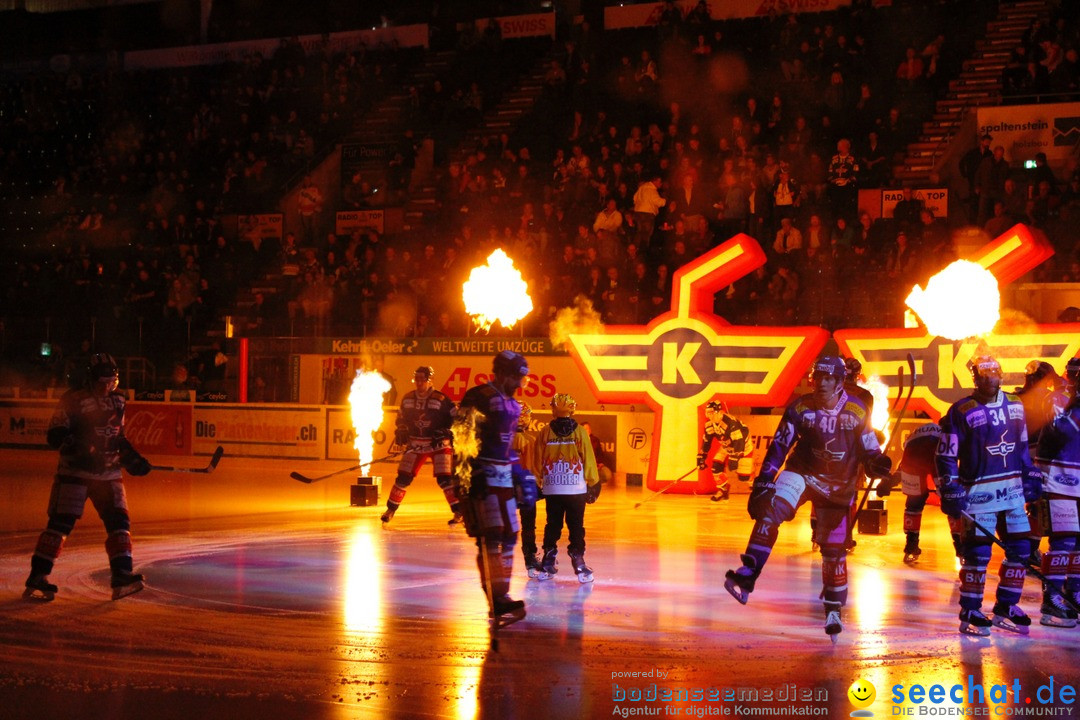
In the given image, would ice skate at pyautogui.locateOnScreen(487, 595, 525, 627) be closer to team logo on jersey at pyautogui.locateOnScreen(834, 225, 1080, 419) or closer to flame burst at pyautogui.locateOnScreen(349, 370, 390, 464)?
team logo on jersey at pyautogui.locateOnScreen(834, 225, 1080, 419)

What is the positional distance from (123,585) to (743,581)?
5459 millimetres

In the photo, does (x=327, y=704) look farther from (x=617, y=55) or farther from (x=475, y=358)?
(x=617, y=55)

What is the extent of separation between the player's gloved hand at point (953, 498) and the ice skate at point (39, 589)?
767 cm

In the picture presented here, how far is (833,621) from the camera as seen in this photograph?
9.16 meters

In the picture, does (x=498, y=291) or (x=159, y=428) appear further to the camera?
(x=159, y=428)

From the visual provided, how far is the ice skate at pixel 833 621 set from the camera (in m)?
9.14

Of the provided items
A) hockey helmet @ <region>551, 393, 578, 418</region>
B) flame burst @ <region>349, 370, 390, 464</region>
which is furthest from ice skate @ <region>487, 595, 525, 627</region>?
flame burst @ <region>349, 370, 390, 464</region>

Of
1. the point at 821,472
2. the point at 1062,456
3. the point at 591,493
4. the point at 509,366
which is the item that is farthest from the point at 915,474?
the point at 509,366

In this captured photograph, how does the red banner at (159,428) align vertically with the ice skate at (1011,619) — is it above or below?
above

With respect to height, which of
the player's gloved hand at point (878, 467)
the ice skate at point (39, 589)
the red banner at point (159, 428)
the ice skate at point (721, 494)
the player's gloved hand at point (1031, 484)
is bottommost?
the ice skate at point (39, 589)

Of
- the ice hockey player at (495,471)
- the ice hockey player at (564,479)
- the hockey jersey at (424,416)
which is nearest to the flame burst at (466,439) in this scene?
the ice hockey player at (495,471)

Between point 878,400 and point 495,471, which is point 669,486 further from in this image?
point 495,471

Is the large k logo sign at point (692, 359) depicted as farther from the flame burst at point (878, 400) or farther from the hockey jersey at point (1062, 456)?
the hockey jersey at point (1062, 456)

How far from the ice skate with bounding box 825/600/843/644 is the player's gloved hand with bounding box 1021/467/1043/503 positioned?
6.56ft
